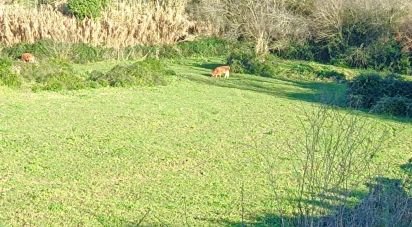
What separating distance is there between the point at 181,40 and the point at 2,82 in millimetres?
9372

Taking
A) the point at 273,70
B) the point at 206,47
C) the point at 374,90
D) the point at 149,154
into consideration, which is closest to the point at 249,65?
the point at 273,70

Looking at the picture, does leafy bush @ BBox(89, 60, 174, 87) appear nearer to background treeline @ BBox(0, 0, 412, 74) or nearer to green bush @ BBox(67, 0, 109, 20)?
background treeline @ BBox(0, 0, 412, 74)

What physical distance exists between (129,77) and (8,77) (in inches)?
101

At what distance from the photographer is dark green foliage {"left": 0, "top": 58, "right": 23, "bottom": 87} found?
43.5ft

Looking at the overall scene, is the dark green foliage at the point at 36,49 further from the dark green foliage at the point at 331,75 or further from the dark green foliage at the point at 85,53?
the dark green foliage at the point at 331,75

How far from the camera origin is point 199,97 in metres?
13.3

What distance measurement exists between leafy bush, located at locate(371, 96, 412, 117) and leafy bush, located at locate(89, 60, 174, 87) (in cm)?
480

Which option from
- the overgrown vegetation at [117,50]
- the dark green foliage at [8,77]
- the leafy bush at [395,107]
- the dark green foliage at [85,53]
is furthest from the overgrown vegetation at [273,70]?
the dark green foliage at [8,77]

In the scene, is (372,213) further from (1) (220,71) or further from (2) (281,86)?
(1) (220,71)

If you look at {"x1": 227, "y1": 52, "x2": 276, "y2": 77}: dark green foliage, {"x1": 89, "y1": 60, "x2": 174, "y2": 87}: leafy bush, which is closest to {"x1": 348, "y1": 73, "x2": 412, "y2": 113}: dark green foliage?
{"x1": 227, "y1": 52, "x2": 276, "y2": 77}: dark green foliage

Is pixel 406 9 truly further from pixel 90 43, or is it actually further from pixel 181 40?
pixel 90 43

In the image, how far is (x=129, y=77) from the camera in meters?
14.4

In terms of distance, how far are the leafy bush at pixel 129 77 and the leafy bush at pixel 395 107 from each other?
4802mm

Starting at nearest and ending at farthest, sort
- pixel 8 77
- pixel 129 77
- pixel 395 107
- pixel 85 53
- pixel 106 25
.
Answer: pixel 395 107 < pixel 8 77 < pixel 129 77 < pixel 85 53 < pixel 106 25
